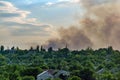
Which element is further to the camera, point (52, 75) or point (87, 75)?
point (52, 75)

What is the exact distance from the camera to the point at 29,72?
10975cm

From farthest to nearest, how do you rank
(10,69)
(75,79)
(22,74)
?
(10,69) → (22,74) → (75,79)

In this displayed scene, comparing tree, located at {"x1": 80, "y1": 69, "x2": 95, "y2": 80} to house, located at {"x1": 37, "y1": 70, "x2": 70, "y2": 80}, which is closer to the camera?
tree, located at {"x1": 80, "y1": 69, "x2": 95, "y2": 80}

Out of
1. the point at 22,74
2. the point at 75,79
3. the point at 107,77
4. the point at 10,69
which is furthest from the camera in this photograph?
the point at 10,69

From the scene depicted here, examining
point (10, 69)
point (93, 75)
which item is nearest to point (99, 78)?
point (93, 75)

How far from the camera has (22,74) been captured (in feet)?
356

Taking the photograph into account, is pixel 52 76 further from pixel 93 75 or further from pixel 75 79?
pixel 75 79

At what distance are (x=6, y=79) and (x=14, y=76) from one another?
9.04 metres

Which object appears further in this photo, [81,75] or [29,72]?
[29,72]

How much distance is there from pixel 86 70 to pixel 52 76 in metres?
15.4

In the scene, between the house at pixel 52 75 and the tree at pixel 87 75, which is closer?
the tree at pixel 87 75

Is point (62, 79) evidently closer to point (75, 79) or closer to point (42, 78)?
point (42, 78)

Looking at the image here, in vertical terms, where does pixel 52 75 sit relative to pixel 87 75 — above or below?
below

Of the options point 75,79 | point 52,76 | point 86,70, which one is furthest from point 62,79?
point 75,79
